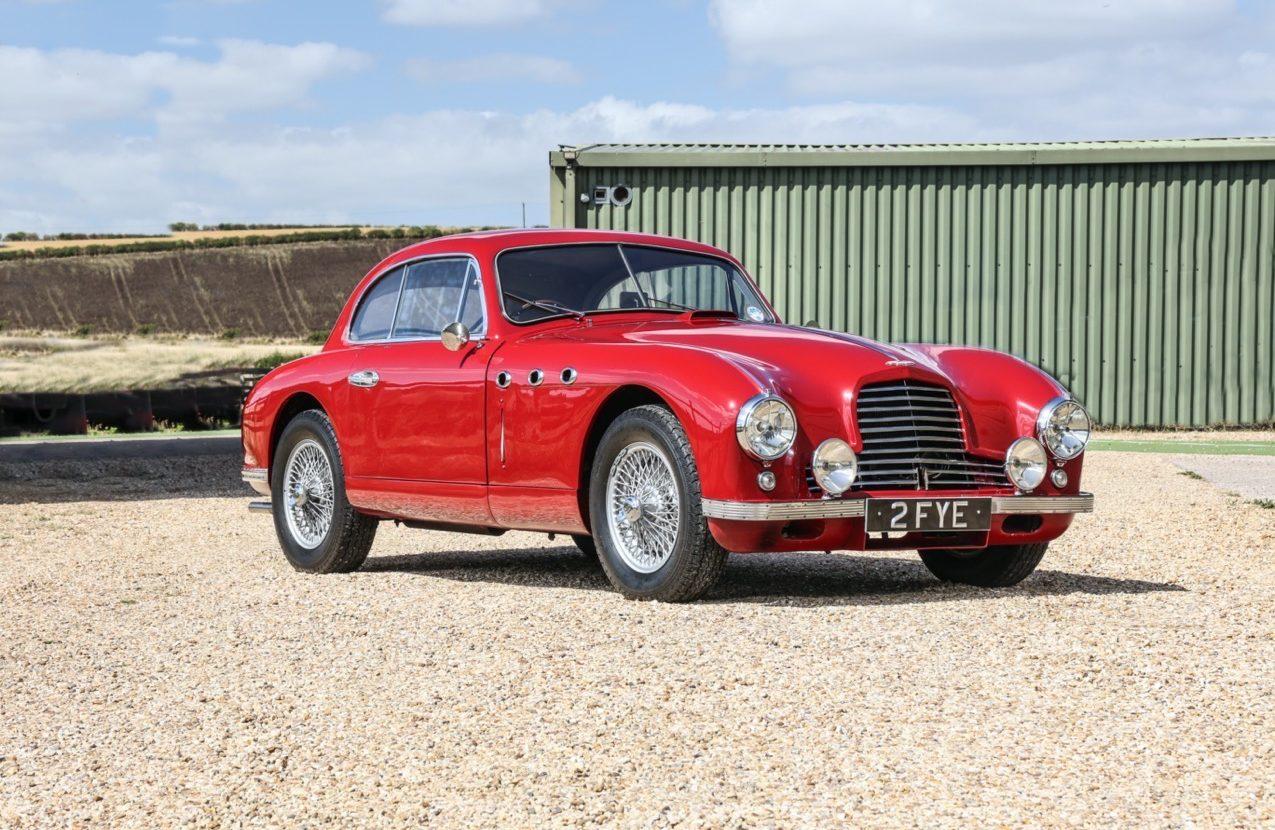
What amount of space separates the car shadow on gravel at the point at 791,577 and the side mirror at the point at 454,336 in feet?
3.84

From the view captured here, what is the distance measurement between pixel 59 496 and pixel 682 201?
888 centimetres

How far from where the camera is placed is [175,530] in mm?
11094

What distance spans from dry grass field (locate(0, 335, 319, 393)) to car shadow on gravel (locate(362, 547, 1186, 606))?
59.6ft

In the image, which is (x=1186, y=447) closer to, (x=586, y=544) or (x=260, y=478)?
(x=586, y=544)

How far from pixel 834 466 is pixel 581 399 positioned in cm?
114

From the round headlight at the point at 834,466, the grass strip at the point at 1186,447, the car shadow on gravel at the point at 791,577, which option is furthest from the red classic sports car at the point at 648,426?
the grass strip at the point at 1186,447

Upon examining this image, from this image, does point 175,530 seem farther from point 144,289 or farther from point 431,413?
point 144,289

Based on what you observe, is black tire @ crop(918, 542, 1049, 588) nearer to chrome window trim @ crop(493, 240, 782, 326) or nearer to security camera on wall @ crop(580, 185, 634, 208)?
chrome window trim @ crop(493, 240, 782, 326)

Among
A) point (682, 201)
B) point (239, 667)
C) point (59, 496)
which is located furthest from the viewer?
point (682, 201)

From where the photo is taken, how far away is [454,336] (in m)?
7.34

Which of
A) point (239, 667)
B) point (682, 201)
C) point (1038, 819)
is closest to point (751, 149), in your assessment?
point (682, 201)

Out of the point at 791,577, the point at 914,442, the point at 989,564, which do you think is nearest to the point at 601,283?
the point at 791,577

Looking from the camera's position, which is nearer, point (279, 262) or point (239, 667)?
point (239, 667)

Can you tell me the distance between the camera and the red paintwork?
20.2 feet
